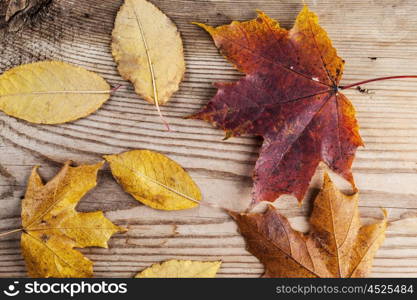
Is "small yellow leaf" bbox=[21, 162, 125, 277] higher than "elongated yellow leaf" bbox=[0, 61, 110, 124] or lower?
lower

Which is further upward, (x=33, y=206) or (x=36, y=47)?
(x=36, y=47)

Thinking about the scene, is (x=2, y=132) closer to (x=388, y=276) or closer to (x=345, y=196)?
(x=345, y=196)

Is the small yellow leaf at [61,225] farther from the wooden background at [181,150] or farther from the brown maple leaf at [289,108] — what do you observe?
the brown maple leaf at [289,108]

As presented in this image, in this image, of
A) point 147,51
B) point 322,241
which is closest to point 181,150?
point 147,51

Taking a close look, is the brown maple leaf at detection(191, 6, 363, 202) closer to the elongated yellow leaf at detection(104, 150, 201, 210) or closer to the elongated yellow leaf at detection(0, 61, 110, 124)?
the elongated yellow leaf at detection(104, 150, 201, 210)

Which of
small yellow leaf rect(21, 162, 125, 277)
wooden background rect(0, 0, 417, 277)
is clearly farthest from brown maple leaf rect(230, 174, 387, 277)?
small yellow leaf rect(21, 162, 125, 277)

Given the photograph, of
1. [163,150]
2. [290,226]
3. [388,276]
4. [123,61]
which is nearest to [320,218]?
[290,226]

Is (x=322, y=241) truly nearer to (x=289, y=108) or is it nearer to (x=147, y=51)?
(x=289, y=108)
